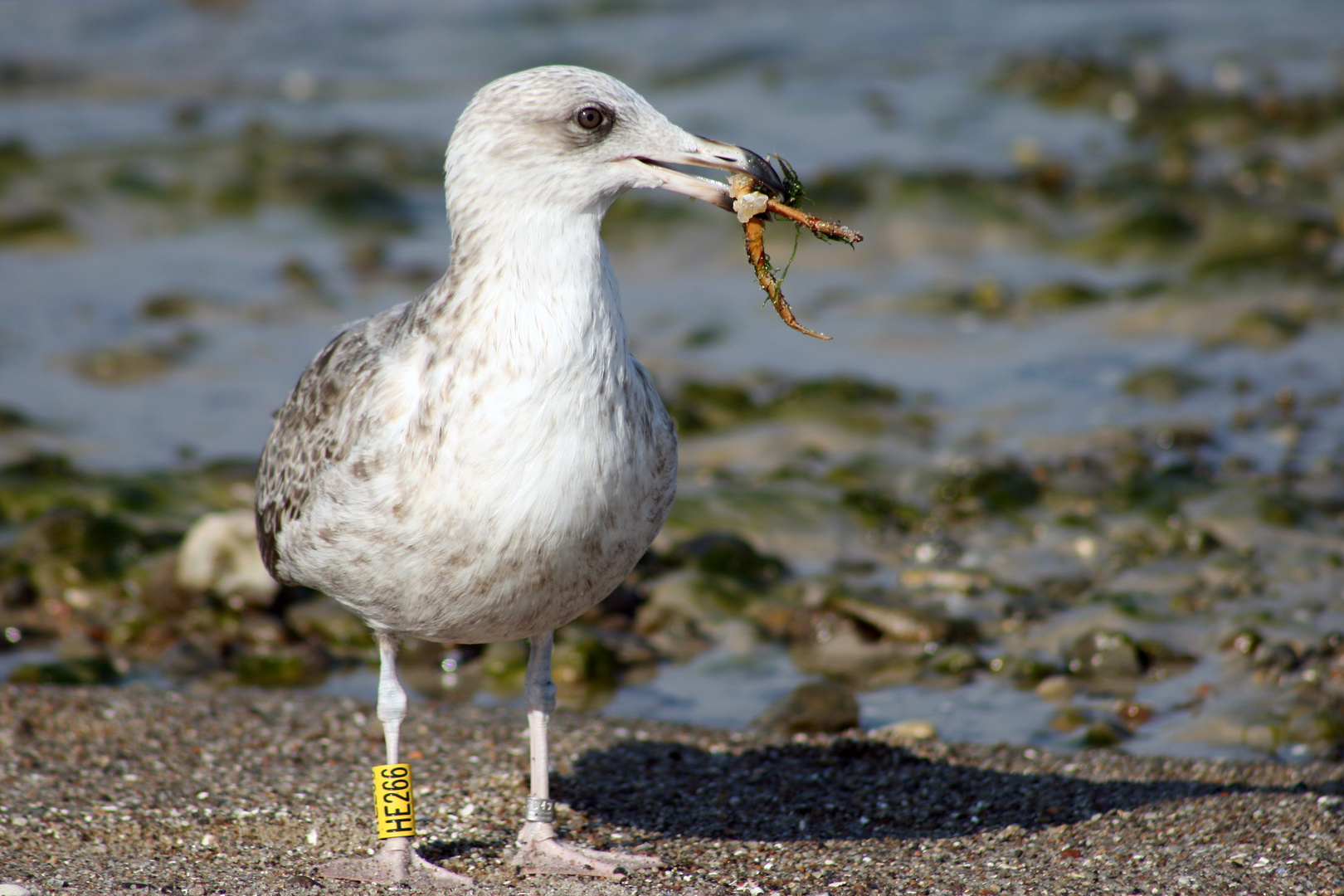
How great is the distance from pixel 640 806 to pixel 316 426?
5.96 feet

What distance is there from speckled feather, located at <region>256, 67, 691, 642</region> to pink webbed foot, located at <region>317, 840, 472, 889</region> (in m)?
0.75

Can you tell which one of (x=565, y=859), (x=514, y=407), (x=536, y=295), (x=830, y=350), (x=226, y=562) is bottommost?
(x=565, y=859)

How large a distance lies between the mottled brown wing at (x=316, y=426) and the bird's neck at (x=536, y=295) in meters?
0.49

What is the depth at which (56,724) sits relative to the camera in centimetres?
571

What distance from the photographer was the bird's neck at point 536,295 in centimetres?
410

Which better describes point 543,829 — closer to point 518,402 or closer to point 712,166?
point 518,402

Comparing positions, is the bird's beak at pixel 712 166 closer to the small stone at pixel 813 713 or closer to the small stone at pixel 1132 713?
the small stone at pixel 813 713

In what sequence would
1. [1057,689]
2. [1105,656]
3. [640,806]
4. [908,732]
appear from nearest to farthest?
[640,806], [908,732], [1057,689], [1105,656]

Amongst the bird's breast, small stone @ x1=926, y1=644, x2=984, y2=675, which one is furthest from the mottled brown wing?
small stone @ x1=926, y1=644, x2=984, y2=675

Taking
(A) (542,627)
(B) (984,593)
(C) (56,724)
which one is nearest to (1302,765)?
(B) (984,593)

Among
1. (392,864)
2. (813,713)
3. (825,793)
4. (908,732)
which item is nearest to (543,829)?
(392,864)

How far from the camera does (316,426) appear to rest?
479 centimetres

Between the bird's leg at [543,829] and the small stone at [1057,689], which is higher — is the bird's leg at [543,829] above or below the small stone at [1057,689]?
above

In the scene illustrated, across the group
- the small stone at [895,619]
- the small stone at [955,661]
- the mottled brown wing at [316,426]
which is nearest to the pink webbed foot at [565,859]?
the mottled brown wing at [316,426]
